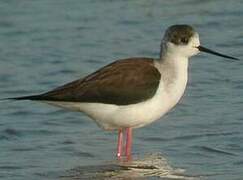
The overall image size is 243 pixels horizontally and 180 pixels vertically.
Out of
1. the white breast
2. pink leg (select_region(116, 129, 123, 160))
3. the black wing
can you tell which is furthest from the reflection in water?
the black wing

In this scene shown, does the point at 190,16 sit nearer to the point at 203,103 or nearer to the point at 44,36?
the point at 44,36

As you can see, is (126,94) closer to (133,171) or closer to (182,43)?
(133,171)

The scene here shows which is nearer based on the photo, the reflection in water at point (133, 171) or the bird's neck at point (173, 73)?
the reflection in water at point (133, 171)

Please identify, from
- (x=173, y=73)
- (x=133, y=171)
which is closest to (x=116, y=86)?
(x=173, y=73)

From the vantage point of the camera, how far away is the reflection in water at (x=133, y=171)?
33.1 ft

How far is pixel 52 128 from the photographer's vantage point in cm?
1175

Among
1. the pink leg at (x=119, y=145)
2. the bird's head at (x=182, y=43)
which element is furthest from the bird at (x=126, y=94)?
the bird's head at (x=182, y=43)

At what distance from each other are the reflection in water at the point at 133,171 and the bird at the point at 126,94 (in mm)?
182

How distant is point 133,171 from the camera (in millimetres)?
10391

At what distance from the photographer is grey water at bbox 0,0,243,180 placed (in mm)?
10602

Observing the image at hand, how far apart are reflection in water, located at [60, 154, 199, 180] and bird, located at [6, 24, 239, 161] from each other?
0.18 m

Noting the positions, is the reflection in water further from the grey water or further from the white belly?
the white belly

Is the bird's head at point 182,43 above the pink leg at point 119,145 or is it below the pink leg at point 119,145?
above

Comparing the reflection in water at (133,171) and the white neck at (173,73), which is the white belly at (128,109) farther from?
the reflection in water at (133,171)
